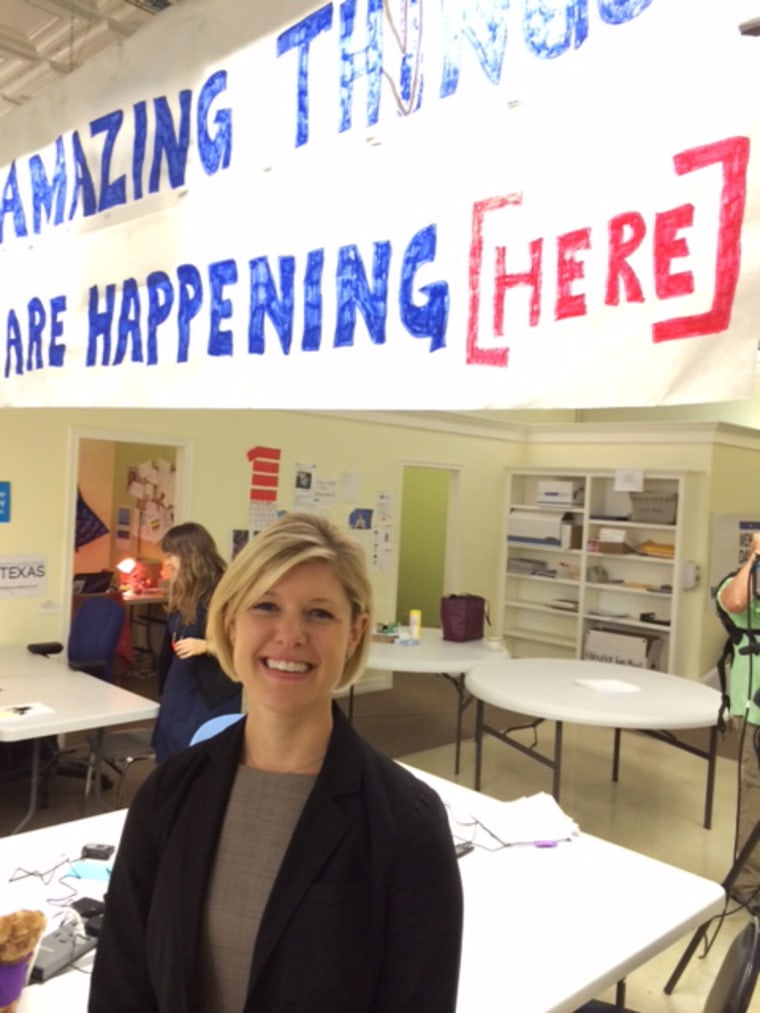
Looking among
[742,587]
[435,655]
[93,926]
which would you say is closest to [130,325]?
[93,926]

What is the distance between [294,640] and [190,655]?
2327mm

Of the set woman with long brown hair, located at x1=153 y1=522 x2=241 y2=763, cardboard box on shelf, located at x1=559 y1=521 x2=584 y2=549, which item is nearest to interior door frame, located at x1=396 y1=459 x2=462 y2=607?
cardboard box on shelf, located at x1=559 y1=521 x2=584 y2=549

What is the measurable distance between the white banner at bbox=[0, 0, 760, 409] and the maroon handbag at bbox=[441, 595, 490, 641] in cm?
387

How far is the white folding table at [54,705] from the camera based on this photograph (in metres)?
3.38

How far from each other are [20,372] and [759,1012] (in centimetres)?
309

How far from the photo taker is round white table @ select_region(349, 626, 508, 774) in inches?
183

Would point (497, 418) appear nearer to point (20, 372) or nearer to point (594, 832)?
point (594, 832)

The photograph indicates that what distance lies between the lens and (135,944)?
3.61 feet

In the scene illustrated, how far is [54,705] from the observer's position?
3680 millimetres

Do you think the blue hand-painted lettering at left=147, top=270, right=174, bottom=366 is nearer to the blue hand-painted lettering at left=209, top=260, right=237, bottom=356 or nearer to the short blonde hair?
the blue hand-painted lettering at left=209, top=260, right=237, bottom=356

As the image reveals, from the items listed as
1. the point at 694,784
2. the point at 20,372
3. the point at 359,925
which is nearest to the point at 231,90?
the point at 20,372

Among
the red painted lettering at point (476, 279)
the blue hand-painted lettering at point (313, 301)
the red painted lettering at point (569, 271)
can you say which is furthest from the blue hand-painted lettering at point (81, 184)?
the red painted lettering at point (569, 271)

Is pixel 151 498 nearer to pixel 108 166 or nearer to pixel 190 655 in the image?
pixel 190 655

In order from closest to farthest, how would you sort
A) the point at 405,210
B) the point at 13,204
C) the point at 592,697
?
the point at 405,210
the point at 13,204
the point at 592,697
